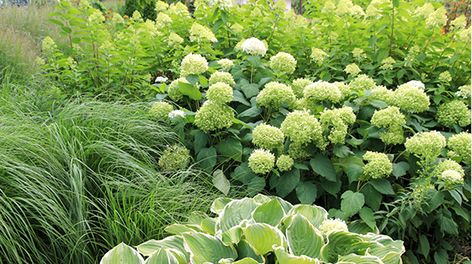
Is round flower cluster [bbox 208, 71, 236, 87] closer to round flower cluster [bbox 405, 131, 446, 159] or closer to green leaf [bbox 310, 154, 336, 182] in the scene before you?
green leaf [bbox 310, 154, 336, 182]

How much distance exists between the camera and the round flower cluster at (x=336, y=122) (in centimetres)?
222

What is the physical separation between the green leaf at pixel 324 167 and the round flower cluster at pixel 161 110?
0.83 metres

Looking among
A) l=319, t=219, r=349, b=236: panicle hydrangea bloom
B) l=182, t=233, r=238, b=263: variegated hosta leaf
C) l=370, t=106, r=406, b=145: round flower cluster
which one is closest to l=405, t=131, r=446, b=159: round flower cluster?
l=370, t=106, r=406, b=145: round flower cluster

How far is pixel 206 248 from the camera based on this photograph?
1521mm

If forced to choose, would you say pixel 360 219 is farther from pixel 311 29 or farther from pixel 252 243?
pixel 311 29

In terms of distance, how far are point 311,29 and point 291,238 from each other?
7.18ft

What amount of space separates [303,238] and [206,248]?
1.00 ft

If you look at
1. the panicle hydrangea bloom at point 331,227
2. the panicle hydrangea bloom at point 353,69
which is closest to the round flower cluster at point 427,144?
the panicle hydrangea bloom at point 331,227

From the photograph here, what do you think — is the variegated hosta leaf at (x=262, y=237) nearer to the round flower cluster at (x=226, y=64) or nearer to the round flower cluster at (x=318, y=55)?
the round flower cluster at (x=226, y=64)

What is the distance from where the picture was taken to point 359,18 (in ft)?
10.8

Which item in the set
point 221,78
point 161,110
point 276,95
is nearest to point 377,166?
point 276,95

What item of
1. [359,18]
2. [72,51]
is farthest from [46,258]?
[359,18]

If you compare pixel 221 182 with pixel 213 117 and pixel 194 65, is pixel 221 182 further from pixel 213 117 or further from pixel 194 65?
pixel 194 65

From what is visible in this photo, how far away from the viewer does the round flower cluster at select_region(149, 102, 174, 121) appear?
2645 millimetres
